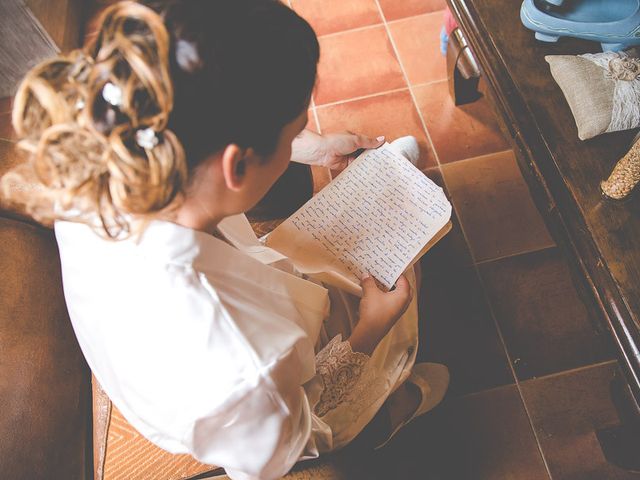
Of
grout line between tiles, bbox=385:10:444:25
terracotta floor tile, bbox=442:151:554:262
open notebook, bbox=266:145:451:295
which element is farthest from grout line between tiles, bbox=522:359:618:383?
grout line between tiles, bbox=385:10:444:25

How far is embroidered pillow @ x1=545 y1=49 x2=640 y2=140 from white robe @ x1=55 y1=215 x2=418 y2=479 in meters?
0.73

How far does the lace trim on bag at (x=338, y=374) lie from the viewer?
0.84 meters

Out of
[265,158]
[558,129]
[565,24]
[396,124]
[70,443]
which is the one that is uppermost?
[265,158]

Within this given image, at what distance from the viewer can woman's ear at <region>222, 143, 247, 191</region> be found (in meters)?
0.57

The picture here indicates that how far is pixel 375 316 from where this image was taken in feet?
2.91

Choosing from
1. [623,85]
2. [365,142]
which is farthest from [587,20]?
[365,142]

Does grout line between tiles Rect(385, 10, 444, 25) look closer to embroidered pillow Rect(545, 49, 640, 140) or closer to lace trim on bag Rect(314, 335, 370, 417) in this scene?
embroidered pillow Rect(545, 49, 640, 140)

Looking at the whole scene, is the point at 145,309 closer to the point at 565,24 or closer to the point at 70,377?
the point at 70,377

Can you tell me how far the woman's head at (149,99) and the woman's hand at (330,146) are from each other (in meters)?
0.58

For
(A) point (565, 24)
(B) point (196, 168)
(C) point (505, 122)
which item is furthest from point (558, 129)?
(B) point (196, 168)

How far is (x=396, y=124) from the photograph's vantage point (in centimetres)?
189

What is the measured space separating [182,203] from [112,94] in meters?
0.18

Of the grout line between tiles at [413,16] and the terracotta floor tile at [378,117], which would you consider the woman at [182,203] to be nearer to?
the terracotta floor tile at [378,117]

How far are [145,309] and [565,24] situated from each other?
1045 mm
